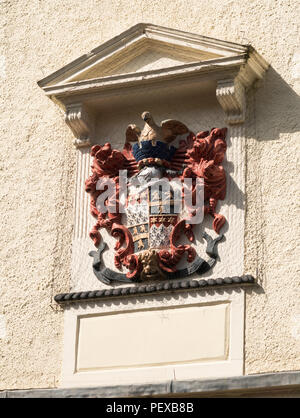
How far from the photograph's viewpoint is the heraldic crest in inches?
399

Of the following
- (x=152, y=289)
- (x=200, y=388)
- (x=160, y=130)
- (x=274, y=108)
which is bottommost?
(x=200, y=388)

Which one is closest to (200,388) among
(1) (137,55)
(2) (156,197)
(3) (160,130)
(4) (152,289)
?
(4) (152,289)

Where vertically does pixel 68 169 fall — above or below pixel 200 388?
above

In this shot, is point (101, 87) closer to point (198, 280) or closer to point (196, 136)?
point (196, 136)

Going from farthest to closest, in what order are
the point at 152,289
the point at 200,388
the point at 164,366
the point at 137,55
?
the point at 137,55 < the point at 152,289 < the point at 164,366 < the point at 200,388

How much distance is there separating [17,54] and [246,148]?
7.36ft

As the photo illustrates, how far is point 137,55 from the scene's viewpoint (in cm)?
1069

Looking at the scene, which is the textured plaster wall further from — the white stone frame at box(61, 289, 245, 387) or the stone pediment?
the stone pediment

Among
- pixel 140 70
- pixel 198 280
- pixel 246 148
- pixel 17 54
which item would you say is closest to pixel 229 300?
pixel 198 280

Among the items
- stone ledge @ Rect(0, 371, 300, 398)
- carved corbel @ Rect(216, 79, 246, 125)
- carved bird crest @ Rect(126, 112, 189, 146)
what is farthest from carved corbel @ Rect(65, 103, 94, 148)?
stone ledge @ Rect(0, 371, 300, 398)

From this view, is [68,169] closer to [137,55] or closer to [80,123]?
[80,123]

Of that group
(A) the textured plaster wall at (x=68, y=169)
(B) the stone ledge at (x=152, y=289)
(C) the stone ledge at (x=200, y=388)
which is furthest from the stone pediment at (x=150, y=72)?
(C) the stone ledge at (x=200, y=388)

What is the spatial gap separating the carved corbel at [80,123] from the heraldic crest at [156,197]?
8.9 inches

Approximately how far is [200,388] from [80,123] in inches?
90.3
